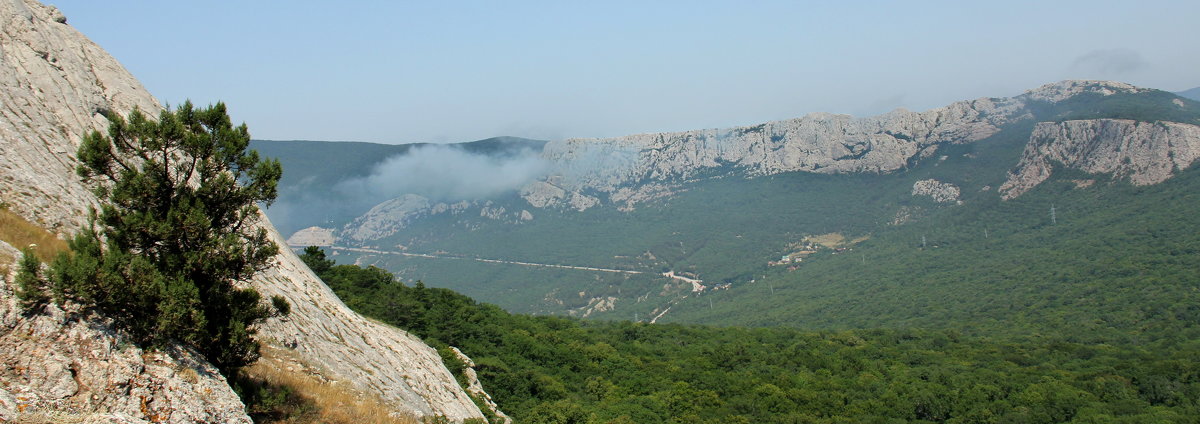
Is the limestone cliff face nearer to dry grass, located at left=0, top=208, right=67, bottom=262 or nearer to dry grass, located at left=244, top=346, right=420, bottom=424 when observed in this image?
dry grass, located at left=0, top=208, right=67, bottom=262

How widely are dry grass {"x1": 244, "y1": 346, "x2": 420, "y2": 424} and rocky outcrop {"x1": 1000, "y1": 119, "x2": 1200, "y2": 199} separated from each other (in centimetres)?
19866

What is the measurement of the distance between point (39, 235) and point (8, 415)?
8.62 meters

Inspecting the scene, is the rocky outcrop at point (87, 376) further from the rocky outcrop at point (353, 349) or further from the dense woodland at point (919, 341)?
the dense woodland at point (919, 341)

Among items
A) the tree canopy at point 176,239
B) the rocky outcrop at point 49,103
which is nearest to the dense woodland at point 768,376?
the rocky outcrop at point 49,103

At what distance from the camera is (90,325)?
11.8 metres

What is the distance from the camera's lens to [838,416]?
56594mm

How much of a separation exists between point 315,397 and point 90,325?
756cm

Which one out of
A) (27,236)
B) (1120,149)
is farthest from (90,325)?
(1120,149)

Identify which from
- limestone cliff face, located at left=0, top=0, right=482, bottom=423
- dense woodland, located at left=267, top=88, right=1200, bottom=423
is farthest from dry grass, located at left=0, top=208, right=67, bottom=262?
dense woodland, located at left=267, top=88, right=1200, bottom=423

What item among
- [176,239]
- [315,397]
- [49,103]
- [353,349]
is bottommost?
[353,349]

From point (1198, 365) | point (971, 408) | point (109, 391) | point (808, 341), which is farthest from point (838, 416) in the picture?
point (109, 391)

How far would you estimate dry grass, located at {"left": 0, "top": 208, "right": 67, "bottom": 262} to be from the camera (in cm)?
1466

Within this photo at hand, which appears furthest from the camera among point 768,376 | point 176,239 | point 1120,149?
point 1120,149

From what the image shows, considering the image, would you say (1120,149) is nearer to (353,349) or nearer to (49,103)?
(353,349)
